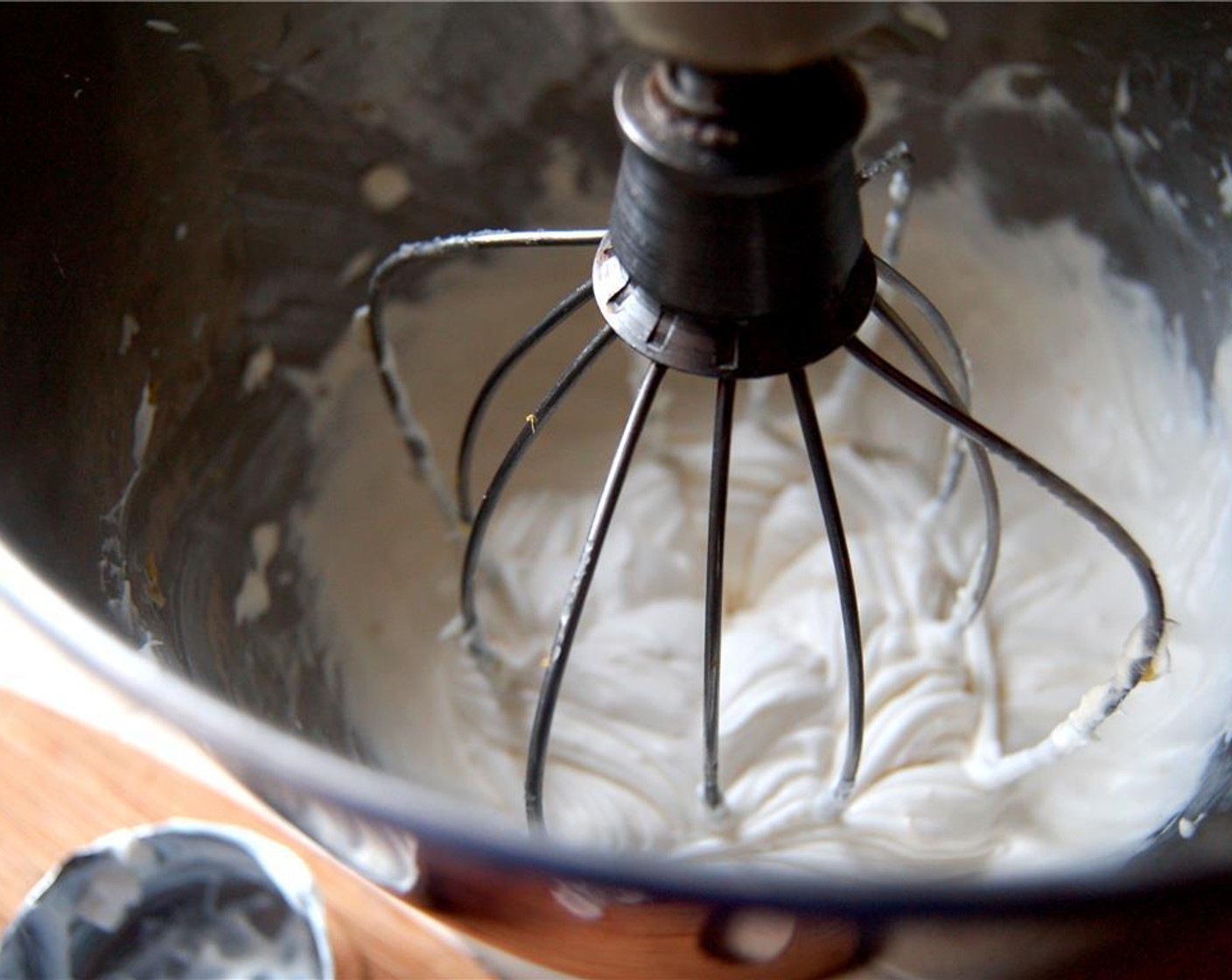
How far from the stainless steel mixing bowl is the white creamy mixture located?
0.13 feet

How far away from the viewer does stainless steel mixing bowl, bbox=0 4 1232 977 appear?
0.96 ft

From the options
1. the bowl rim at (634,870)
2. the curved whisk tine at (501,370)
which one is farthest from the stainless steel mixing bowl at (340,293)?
the curved whisk tine at (501,370)

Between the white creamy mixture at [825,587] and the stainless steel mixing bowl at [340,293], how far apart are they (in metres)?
0.04

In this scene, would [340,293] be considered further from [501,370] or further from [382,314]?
[501,370]

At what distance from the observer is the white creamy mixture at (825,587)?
2.07ft

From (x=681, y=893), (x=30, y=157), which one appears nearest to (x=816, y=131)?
(x=681, y=893)

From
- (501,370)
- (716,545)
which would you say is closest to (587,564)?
(716,545)

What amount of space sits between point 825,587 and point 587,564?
0.30 metres

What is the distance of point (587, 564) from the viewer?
1.52 ft

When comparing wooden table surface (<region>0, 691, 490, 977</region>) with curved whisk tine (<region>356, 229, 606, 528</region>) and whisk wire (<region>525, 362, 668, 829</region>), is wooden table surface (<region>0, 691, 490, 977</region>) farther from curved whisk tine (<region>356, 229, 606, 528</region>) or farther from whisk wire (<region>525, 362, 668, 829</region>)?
curved whisk tine (<region>356, 229, 606, 528</region>)

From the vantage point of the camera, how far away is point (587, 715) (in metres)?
0.68

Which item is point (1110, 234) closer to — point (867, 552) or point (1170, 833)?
point (867, 552)

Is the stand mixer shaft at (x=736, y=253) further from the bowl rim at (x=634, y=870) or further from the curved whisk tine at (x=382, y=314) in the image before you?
the bowl rim at (x=634, y=870)

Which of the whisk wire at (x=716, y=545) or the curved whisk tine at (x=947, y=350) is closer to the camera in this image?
the whisk wire at (x=716, y=545)
